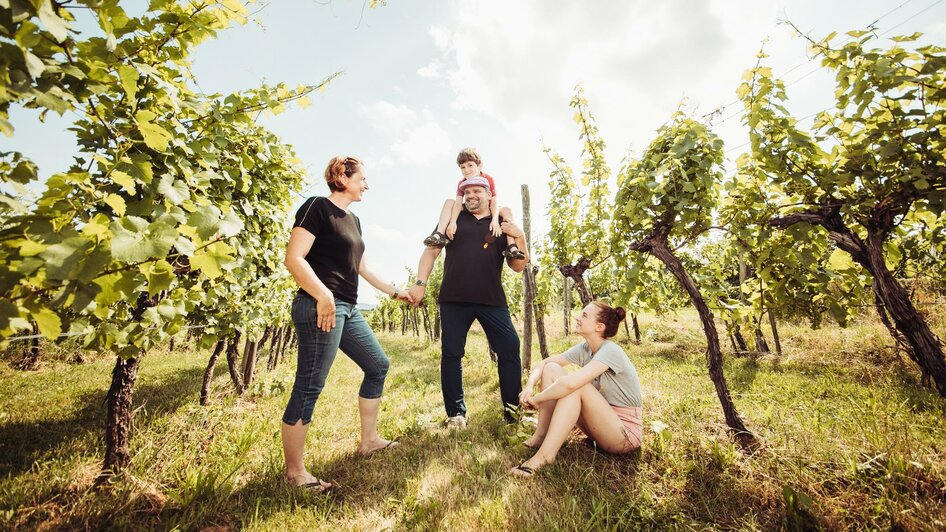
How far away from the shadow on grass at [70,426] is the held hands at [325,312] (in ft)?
5.57

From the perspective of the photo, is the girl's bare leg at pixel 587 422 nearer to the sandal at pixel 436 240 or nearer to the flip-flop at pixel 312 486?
the flip-flop at pixel 312 486

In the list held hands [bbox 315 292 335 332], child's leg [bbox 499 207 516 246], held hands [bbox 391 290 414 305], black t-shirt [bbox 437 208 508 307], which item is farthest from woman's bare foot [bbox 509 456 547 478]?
child's leg [bbox 499 207 516 246]

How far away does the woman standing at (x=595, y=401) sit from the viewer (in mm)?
2459

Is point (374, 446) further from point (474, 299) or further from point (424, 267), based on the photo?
point (424, 267)

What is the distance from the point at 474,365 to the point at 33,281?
25.0ft

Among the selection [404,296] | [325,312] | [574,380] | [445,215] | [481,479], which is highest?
[445,215]

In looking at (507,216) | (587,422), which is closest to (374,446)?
(587,422)

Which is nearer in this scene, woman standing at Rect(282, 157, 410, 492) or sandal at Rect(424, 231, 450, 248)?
woman standing at Rect(282, 157, 410, 492)

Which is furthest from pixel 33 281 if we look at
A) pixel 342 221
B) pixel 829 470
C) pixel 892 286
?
pixel 892 286

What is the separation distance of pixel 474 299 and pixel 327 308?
4.51 feet

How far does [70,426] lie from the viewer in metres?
4.31

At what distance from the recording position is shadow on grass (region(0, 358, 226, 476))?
10.6ft

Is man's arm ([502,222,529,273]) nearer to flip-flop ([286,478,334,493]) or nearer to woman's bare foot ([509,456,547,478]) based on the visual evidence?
woman's bare foot ([509,456,547,478])

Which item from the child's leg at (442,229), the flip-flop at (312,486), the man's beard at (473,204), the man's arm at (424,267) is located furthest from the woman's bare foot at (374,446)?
the man's beard at (473,204)
